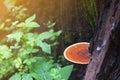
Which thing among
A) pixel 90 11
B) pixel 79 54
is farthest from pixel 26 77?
pixel 90 11

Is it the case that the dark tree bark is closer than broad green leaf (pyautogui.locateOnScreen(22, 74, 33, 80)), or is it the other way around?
the dark tree bark

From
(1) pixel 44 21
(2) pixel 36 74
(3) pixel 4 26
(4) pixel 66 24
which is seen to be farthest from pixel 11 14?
(2) pixel 36 74

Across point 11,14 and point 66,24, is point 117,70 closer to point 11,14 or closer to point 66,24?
point 66,24

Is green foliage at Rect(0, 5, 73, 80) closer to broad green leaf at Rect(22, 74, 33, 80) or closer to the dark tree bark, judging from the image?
broad green leaf at Rect(22, 74, 33, 80)

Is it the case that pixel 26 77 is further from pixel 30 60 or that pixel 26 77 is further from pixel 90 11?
pixel 90 11

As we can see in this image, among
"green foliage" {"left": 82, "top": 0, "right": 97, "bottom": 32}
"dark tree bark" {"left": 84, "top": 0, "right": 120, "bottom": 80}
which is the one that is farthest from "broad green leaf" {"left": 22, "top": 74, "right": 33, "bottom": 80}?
"green foliage" {"left": 82, "top": 0, "right": 97, "bottom": 32}

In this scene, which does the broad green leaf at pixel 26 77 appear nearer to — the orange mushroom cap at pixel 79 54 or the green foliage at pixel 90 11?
the orange mushroom cap at pixel 79 54
